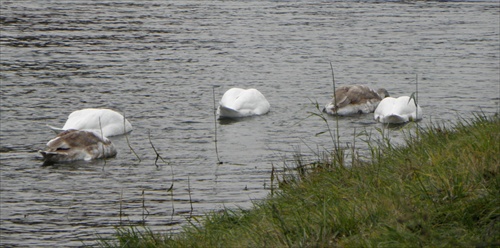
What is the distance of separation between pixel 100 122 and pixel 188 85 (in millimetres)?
4518

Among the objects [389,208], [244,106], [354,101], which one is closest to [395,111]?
[354,101]

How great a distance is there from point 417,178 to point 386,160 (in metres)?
0.96

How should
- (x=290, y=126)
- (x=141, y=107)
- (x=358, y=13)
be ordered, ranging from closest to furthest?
1. (x=290, y=126)
2. (x=141, y=107)
3. (x=358, y=13)

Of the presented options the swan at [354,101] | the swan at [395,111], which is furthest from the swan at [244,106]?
the swan at [395,111]

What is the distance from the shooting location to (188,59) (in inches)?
812

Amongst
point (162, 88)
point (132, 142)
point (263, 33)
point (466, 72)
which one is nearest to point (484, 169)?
point (132, 142)

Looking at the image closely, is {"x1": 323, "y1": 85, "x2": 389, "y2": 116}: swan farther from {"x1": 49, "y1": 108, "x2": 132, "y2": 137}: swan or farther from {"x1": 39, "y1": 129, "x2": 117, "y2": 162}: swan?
{"x1": 39, "y1": 129, "x2": 117, "y2": 162}: swan

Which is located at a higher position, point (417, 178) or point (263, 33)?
point (417, 178)

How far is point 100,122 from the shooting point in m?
12.5

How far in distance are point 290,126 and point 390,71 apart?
654 cm

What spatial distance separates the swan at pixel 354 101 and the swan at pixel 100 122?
3.57m

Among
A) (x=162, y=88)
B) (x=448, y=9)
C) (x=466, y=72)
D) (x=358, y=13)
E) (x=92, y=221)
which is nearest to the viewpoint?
(x=92, y=221)

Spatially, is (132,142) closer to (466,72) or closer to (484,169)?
(484,169)

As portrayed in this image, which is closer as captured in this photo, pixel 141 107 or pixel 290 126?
pixel 290 126
